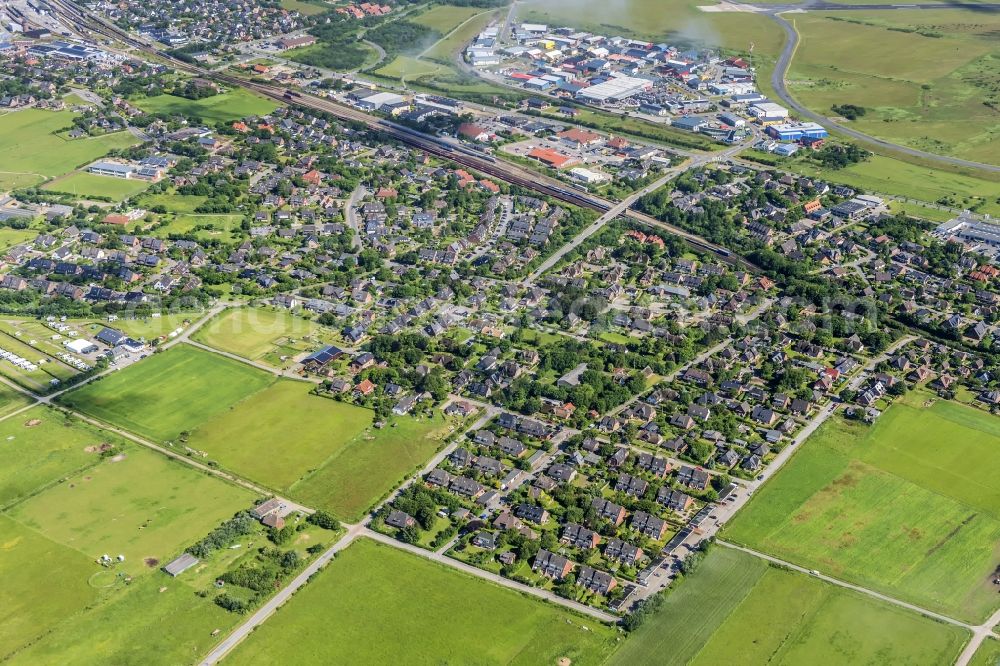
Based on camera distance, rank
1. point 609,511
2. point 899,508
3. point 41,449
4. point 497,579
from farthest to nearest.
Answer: point 41,449
point 899,508
point 609,511
point 497,579

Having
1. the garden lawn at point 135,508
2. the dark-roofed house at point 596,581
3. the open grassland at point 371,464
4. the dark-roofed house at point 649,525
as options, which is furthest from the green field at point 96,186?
the dark-roofed house at point 596,581

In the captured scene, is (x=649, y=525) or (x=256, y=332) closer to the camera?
(x=649, y=525)

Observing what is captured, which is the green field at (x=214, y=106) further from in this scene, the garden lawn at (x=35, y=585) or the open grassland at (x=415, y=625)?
the open grassland at (x=415, y=625)

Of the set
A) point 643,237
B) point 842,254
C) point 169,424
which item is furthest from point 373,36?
point 169,424

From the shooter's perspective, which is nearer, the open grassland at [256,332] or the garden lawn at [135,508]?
the garden lawn at [135,508]

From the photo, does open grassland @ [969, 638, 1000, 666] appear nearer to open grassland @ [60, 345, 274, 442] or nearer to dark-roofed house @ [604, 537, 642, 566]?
dark-roofed house @ [604, 537, 642, 566]

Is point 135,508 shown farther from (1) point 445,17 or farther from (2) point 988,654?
(1) point 445,17

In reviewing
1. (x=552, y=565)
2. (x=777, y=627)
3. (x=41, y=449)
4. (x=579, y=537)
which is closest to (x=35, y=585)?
(x=41, y=449)
